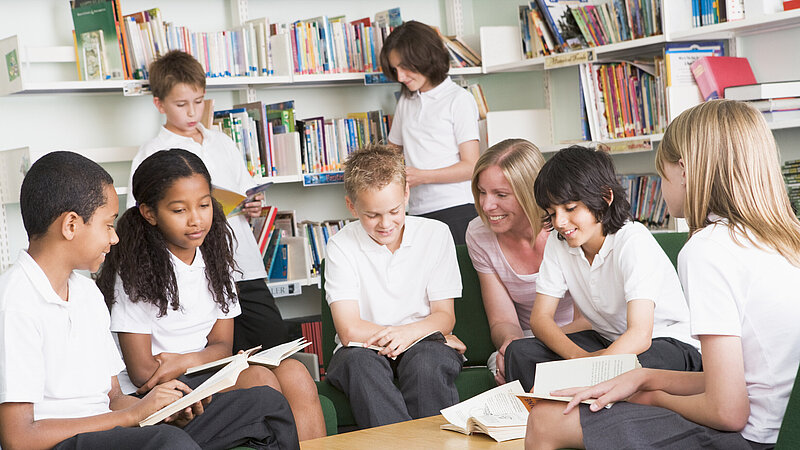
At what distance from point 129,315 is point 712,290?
4.93ft

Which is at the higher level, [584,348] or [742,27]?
[742,27]

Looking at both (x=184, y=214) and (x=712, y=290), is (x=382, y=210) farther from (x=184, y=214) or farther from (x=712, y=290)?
(x=712, y=290)

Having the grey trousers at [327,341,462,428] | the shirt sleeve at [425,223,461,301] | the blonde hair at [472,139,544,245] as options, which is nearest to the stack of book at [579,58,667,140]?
the blonde hair at [472,139,544,245]

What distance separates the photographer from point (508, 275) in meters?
2.65

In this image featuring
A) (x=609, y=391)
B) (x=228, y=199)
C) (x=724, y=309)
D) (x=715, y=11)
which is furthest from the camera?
(x=715, y=11)

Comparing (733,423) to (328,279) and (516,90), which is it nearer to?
(328,279)

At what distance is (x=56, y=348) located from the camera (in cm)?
183

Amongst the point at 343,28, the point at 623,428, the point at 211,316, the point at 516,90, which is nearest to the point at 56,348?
the point at 211,316

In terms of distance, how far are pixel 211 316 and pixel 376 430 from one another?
68 cm

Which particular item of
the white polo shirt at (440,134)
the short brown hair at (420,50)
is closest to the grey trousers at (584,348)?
the white polo shirt at (440,134)

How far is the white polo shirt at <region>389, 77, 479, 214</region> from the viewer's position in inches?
144

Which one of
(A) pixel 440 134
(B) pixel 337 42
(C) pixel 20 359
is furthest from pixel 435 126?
(C) pixel 20 359

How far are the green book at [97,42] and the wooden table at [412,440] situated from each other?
Result: 2188 millimetres

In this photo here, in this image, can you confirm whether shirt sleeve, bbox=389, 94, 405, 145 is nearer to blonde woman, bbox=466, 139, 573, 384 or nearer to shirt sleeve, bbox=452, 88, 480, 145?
shirt sleeve, bbox=452, 88, 480, 145
